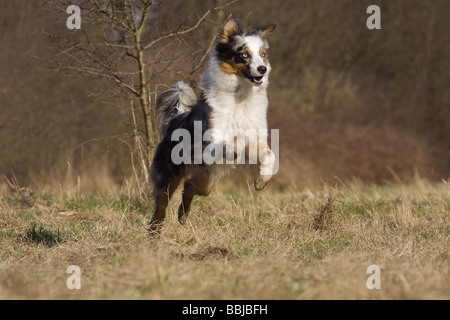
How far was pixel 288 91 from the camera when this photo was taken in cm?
1864

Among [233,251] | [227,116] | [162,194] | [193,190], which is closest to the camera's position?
[233,251]

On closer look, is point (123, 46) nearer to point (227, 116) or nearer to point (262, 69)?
point (227, 116)

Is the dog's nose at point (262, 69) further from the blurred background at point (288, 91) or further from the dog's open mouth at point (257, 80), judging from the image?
the blurred background at point (288, 91)

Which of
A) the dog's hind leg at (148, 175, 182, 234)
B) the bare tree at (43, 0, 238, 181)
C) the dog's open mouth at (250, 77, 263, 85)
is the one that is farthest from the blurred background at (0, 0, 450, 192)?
the dog's open mouth at (250, 77, 263, 85)

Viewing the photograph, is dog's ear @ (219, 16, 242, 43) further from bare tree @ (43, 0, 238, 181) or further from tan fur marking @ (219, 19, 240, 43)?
bare tree @ (43, 0, 238, 181)

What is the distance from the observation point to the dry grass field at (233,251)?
3.60 meters

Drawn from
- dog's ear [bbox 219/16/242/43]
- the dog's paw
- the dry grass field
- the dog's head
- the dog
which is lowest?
the dry grass field

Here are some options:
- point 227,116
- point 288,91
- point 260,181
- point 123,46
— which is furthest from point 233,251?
point 288,91

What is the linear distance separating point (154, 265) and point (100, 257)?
77 cm

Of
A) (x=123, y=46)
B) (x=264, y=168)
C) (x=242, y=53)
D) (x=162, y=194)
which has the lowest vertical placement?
(x=162, y=194)

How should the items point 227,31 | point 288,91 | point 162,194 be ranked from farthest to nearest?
point 288,91 → point 162,194 → point 227,31

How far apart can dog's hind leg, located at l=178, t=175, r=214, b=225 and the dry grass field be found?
16 cm

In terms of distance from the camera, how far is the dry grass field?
3598 millimetres

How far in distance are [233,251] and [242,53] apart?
203 centimetres
